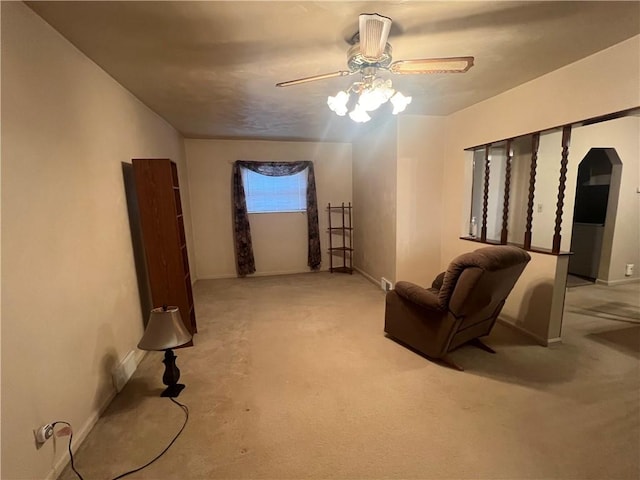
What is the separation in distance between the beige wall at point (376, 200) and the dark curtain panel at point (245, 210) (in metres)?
0.77

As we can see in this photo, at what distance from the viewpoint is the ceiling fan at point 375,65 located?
4.74 ft

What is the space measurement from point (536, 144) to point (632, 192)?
2.70 m

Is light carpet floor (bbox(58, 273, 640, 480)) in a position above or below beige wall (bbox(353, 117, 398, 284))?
below

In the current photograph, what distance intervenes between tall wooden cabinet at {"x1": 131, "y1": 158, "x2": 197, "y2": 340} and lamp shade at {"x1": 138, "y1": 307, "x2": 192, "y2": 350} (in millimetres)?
665

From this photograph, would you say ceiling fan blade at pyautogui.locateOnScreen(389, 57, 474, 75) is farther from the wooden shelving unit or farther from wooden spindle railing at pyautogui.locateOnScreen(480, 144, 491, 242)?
the wooden shelving unit

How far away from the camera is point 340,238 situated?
220 inches

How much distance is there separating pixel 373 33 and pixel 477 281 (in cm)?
165

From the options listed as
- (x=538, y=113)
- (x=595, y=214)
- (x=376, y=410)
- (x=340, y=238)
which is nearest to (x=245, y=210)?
(x=340, y=238)

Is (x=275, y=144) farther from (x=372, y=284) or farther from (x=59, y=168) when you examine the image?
Result: (x=59, y=168)

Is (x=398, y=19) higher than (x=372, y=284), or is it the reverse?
(x=398, y=19)

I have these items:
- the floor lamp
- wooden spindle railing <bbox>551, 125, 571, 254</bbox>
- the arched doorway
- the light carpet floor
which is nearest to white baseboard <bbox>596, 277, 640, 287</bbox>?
the arched doorway

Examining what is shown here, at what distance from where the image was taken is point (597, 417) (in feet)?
5.84

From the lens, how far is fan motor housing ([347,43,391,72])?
174 cm

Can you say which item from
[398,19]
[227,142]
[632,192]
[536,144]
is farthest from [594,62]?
[227,142]
